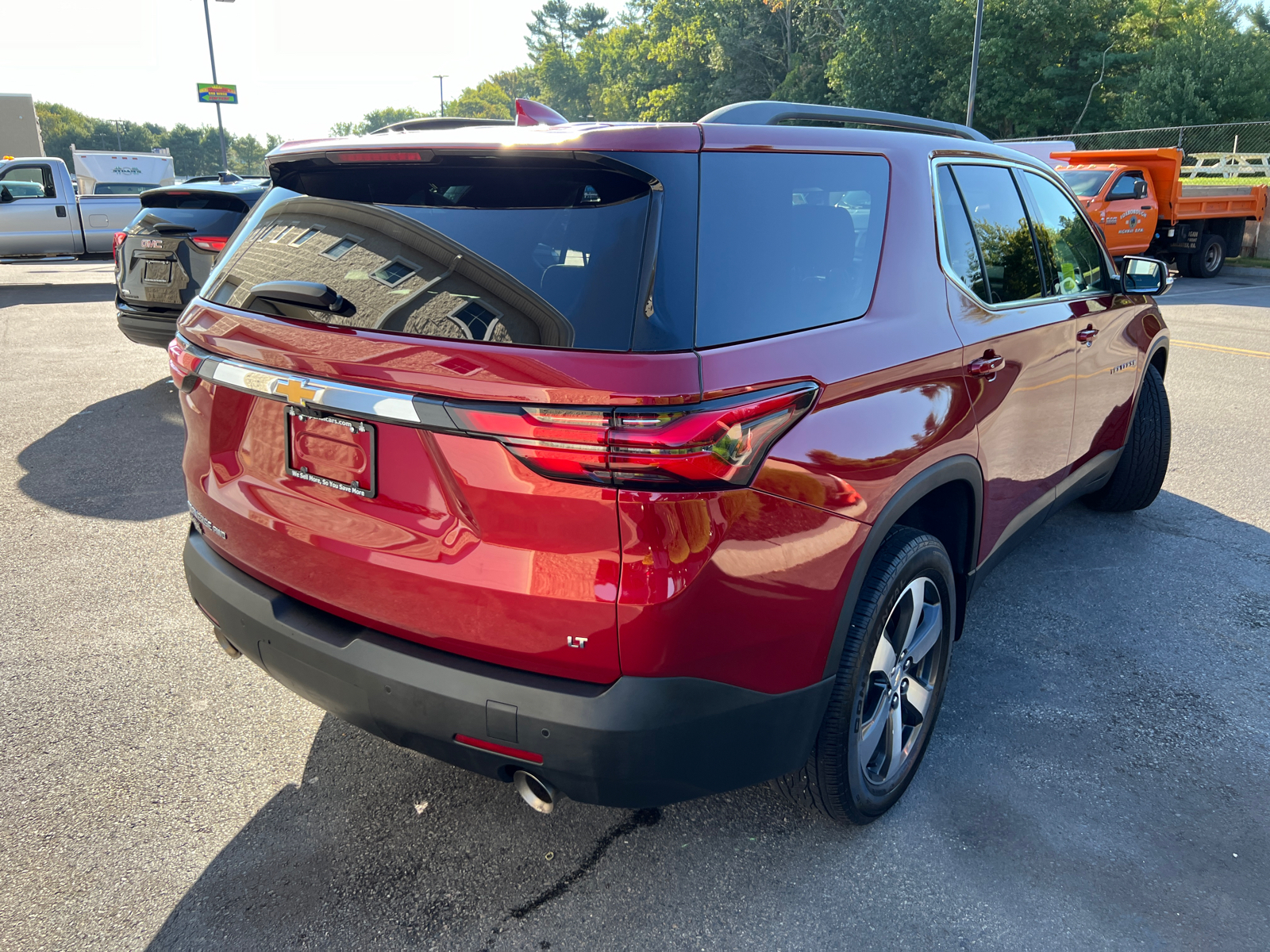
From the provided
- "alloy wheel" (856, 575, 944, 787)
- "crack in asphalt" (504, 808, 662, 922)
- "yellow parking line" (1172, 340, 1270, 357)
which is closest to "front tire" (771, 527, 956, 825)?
"alloy wheel" (856, 575, 944, 787)

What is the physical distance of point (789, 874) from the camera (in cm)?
243

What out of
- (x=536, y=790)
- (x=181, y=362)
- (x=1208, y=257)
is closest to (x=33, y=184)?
(x=181, y=362)

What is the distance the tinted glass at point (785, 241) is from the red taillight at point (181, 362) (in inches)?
56.2

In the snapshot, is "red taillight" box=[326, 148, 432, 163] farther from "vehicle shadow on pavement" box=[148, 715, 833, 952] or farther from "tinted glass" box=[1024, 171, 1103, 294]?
"tinted glass" box=[1024, 171, 1103, 294]

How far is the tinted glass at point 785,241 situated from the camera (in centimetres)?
194

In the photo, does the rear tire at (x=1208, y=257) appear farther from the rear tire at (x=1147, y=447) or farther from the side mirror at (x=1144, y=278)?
the side mirror at (x=1144, y=278)

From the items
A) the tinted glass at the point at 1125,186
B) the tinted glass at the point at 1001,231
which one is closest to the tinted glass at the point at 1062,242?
the tinted glass at the point at 1001,231

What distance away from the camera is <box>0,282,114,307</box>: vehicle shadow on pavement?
13984 mm

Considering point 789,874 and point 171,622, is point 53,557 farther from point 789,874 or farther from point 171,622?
point 789,874

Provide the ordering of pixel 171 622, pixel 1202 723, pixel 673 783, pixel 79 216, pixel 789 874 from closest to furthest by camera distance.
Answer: pixel 673 783 < pixel 789 874 < pixel 1202 723 < pixel 171 622 < pixel 79 216

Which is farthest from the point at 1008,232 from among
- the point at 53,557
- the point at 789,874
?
the point at 53,557

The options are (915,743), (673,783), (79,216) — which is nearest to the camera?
(673,783)

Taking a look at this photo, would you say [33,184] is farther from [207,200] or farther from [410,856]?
[410,856]

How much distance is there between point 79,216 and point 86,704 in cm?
1627
